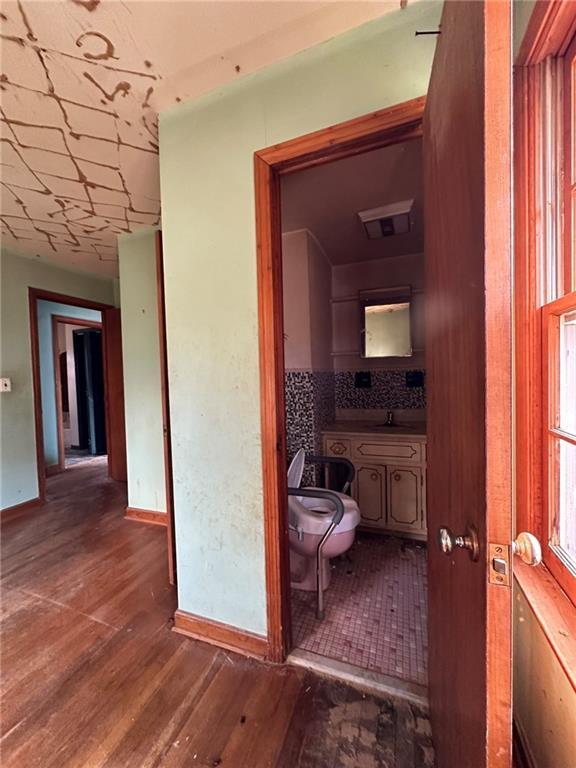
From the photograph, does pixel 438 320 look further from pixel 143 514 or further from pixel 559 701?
pixel 143 514

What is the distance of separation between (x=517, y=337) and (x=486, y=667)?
0.82 metres

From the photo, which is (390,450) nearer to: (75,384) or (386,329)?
(386,329)

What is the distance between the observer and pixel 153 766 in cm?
99

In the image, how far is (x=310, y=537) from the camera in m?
1.66

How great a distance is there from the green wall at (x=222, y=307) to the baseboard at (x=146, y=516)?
1.29m

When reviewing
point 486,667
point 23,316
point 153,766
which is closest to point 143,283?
point 23,316

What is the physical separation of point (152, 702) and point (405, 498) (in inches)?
70.8

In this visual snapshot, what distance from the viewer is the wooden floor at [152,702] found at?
1024 mm

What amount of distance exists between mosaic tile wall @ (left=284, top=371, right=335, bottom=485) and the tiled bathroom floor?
671mm

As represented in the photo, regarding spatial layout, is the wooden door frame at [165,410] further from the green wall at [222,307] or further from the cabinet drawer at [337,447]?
the cabinet drawer at [337,447]

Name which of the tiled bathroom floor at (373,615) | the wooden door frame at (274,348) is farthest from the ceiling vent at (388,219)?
the tiled bathroom floor at (373,615)

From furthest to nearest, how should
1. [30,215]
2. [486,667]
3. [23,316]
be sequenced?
[23,316] → [30,215] → [486,667]

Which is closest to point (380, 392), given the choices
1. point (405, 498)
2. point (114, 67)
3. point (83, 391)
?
point (405, 498)

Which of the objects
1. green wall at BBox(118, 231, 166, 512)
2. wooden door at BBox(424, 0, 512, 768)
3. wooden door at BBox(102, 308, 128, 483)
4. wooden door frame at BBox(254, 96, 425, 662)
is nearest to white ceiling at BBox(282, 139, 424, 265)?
wooden door frame at BBox(254, 96, 425, 662)
